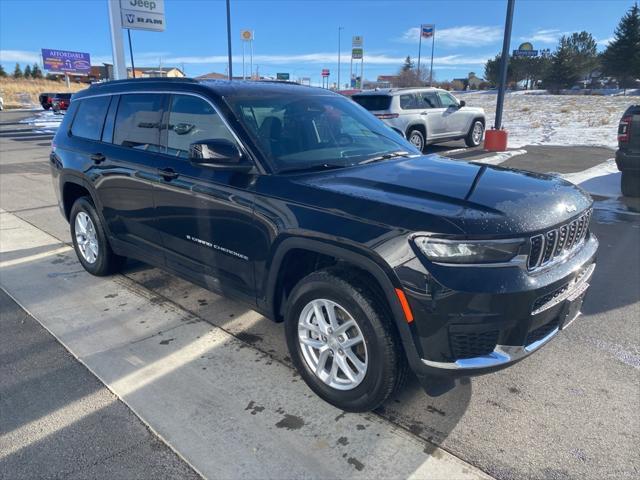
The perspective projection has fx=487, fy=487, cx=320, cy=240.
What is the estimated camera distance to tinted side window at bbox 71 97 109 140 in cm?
452

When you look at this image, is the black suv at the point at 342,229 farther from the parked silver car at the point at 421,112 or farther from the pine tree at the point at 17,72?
the pine tree at the point at 17,72

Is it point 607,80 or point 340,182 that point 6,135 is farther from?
point 607,80

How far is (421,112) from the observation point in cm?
1280

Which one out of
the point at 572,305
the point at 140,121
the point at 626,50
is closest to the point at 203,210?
the point at 140,121

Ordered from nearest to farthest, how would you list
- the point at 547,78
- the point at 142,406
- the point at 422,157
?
the point at 142,406 → the point at 422,157 → the point at 547,78

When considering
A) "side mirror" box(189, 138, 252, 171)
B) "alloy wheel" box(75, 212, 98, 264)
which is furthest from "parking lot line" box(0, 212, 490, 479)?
"side mirror" box(189, 138, 252, 171)

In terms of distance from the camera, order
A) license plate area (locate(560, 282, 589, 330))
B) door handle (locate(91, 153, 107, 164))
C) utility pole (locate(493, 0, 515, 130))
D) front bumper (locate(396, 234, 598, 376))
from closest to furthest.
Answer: front bumper (locate(396, 234, 598, 376))
license plate area (locate(560, 282, 589, 330))
door handle (locate(91, 153, 107, 164))
utility pole (locate(493, 0, 515, 130))

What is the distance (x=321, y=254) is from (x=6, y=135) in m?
23.6

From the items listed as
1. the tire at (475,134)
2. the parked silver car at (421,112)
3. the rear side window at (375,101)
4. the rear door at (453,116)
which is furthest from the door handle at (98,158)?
the tire at (475,134)

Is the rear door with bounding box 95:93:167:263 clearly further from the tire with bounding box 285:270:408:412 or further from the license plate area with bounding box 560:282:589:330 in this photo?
the license plate area with bounding box 560:282:589:330

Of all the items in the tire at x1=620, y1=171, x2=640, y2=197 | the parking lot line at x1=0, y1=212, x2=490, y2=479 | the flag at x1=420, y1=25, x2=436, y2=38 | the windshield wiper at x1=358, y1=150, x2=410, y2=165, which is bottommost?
the parking lot line at x1=0, y1=212, x2=490, y2=479

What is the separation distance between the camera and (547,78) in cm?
7181

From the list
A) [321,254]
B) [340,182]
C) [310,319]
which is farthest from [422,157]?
[310,319]

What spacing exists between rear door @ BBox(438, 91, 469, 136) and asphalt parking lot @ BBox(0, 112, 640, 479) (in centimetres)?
948
